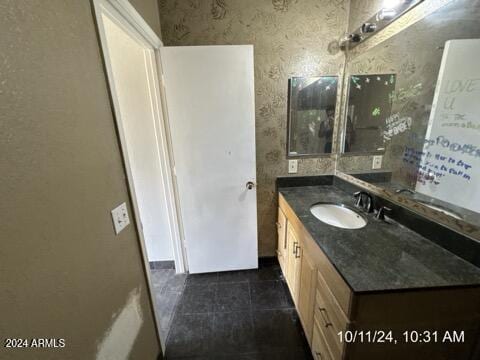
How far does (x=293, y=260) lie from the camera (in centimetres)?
149

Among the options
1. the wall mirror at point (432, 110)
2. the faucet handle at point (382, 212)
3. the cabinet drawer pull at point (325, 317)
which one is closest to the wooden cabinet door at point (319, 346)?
the cabinet drawer pull at point (325, 317)

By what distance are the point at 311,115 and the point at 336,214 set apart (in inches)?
Result: 36.0

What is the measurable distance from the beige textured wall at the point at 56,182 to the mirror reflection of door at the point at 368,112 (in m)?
1.65

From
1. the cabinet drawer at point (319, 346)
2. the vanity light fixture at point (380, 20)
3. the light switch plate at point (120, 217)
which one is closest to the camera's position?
the light switch plate at point (120, 217)

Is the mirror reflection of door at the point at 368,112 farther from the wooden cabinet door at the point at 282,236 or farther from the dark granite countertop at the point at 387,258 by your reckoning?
the wooden cabinet door at the point at 282,236

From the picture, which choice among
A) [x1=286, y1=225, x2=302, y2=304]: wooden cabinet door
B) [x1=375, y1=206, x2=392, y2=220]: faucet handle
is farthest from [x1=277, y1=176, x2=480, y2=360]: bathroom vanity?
[x1=286, y1=225, x2=302, y2=304]: wooden cabinet door

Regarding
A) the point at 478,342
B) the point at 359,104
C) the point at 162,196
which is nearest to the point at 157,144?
the point at 162,196

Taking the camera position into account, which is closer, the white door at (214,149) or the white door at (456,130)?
the white door at (456,130)

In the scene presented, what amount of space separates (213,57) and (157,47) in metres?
0.45

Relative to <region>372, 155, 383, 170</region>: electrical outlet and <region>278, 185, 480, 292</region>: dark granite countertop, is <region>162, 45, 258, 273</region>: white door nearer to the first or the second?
<region>278, 185, 480, 292</region>: dark granite countertop

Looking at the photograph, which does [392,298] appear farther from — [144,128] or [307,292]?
[144,128]

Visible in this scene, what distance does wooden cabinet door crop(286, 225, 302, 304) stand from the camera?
4.52ft

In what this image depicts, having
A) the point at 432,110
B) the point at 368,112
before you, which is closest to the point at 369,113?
the point at 368,112

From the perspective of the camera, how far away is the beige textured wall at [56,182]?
47 centimetres
